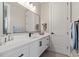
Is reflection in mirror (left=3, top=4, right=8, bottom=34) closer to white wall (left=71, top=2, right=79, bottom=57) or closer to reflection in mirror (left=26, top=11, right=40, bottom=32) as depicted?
reflection in mirror (left=26, top=11, right=40, bottom=32)

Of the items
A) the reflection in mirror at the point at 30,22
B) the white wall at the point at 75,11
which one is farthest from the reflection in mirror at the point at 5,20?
the white wall at the point at 75,11

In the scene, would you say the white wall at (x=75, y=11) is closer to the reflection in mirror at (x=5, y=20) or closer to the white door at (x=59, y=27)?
the white door at (x=59, y=27)

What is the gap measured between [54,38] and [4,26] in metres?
2.84

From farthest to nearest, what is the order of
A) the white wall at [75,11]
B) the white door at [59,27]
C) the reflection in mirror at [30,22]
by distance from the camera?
Answer: 1. the white door at [59,27]
2. the white wall at [75,11]
3. the reflection in mirror at [30,22]

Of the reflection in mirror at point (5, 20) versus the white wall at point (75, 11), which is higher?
the white wall at point (75, 11)

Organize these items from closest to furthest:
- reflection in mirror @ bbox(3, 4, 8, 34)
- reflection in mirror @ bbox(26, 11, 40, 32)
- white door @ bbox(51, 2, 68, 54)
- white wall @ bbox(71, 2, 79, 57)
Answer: reflection in mirror @ bbox(3, 4, 8, 34) → reflection in mirror @ bbox(26, 11, 40, 32) → white wall @ bbox(71, 2, 79, 57) → white door @ bbox(51, 2, 68, 54)

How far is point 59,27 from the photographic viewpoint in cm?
438

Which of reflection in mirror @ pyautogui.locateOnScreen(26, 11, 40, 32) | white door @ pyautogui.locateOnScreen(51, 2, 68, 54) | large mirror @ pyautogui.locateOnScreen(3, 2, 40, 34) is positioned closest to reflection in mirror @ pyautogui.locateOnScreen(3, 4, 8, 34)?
large mirror @ pyautogui.locateOnScreen(3, 2, 40, 34)

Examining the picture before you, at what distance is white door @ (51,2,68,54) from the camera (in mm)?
4172

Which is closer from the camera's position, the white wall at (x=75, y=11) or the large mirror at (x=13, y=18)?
the large mirror at (x=13, y=18)

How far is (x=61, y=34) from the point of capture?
169 inches

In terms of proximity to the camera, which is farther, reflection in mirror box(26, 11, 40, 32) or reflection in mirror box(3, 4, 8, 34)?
reflection in mirror box(26, 11, 40, 32)

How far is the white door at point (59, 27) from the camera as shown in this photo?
4172 millimetres

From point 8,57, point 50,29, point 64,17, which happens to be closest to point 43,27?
point 50,29
